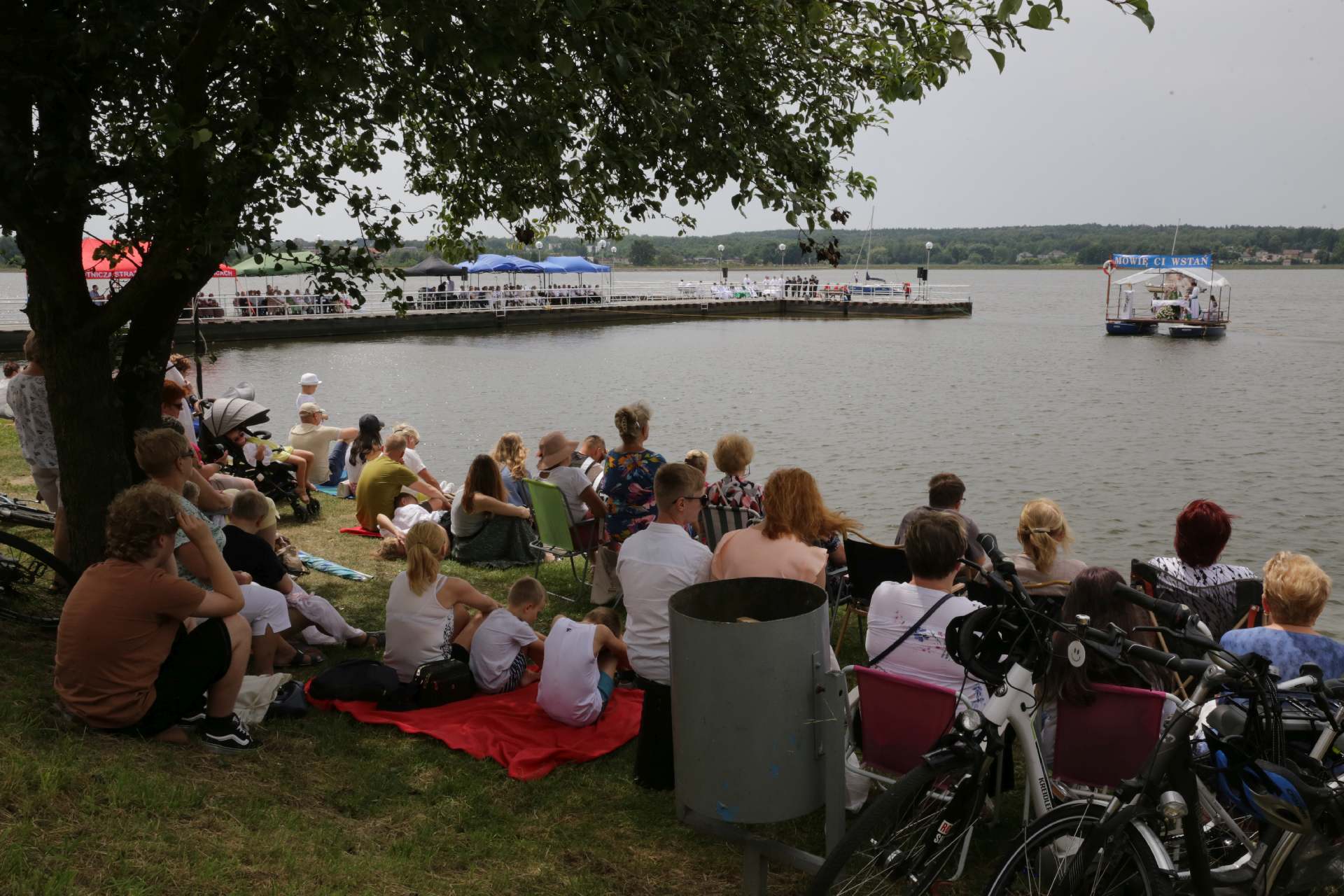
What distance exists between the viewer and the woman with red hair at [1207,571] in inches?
201

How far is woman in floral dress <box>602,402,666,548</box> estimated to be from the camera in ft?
24.2

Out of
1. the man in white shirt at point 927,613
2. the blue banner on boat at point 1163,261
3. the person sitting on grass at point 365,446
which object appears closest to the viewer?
the man in white shirt at point 927,613

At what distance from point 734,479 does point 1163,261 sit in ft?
158

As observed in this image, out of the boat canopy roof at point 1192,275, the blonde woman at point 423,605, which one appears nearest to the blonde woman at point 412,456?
the blonde woman at point 423,605

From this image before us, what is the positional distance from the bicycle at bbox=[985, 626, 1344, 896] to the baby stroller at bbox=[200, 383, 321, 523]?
349 inches

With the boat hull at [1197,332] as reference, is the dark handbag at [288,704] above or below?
above

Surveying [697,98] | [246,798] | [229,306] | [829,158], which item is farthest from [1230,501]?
[229,306]

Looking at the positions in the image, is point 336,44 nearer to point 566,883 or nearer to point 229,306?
point 566,883

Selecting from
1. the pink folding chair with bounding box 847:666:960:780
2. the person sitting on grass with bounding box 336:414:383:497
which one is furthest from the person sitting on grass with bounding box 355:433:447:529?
the pink folding chair with bounding box 847:666:960:780

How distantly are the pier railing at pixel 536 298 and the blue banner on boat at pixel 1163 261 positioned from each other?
14829 millimetres

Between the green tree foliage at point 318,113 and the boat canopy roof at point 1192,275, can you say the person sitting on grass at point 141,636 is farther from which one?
the boat canopy roof at point 1192,275

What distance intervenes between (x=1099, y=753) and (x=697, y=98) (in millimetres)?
4241

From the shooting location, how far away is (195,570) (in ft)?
16.8

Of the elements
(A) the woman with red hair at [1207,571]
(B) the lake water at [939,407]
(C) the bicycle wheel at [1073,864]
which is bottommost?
(B) the lake water at [939,407]
